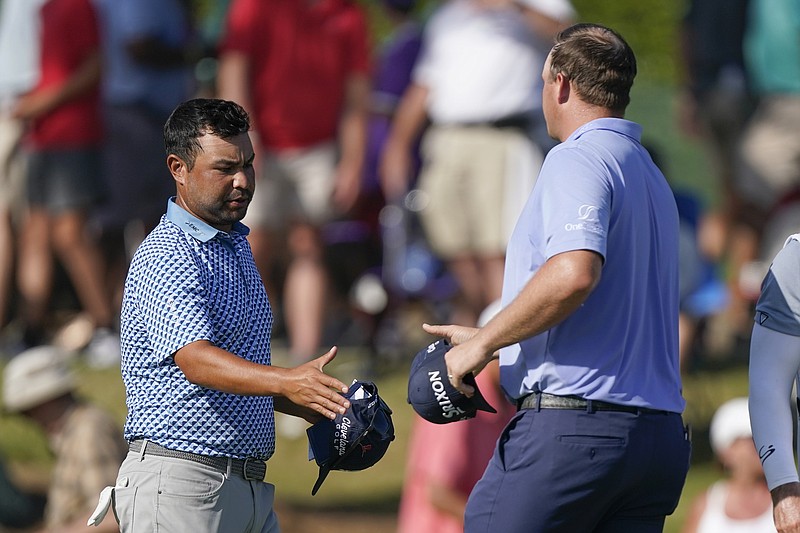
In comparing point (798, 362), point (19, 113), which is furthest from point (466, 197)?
point (798, 362)

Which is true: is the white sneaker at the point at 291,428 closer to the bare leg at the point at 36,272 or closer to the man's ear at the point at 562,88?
the bare leg at the point at 36,272

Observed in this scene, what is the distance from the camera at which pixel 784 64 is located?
8789 mm

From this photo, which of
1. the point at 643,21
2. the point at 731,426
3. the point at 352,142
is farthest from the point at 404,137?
the point at 643,21

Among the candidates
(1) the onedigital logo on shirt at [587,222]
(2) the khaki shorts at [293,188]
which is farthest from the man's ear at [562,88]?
(2) the khaki shorts at [293,188]

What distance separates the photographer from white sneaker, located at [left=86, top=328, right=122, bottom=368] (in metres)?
8.62

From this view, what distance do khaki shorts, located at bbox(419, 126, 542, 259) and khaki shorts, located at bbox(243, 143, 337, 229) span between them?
658 mm

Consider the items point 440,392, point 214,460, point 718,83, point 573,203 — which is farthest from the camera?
point 718,83

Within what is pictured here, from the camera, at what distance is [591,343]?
3807 mm

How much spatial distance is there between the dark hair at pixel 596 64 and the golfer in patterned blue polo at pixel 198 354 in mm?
919

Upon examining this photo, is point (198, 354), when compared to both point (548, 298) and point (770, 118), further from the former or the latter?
point (770, 118)

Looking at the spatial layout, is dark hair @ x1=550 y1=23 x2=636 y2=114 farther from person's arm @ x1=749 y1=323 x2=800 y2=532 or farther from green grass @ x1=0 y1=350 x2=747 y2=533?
green grass @ x1=0 y1=350 x2=747 y2=533

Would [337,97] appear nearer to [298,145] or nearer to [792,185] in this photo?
[298,145]

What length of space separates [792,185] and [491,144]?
2.02 m

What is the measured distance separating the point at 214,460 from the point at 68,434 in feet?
8.18
